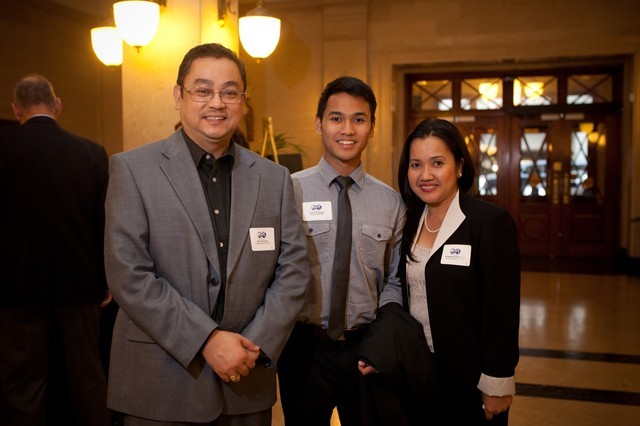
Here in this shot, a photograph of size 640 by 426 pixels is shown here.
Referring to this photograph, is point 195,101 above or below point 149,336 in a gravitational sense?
above

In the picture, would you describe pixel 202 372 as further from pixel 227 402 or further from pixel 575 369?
pixel 575 369

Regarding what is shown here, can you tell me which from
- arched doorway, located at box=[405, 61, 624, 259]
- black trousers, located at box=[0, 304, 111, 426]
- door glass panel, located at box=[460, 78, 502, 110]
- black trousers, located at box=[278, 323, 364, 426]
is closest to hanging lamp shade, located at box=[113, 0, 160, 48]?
black trousers, located at box=[0, 304, 111, 426]

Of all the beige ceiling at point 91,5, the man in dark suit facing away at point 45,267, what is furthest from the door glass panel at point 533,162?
the man in dark suit facing away at point 45,267

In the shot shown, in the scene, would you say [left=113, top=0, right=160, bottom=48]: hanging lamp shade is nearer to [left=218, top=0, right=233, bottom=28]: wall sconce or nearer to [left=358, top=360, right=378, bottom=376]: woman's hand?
[left=218, top=0, right=233, bottom=28]: wall sconce

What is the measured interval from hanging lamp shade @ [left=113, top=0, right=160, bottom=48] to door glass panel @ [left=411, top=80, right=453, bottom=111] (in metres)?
7.37

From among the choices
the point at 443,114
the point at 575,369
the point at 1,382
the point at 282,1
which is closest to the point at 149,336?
the point at 1,382

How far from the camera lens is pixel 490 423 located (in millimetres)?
2029

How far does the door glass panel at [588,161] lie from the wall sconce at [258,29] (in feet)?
23.4

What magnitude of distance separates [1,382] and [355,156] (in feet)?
6.97

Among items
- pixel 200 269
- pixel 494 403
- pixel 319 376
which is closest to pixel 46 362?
pixel 319 376

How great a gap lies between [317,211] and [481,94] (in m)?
8.92

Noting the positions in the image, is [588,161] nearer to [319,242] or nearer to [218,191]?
[319,242]

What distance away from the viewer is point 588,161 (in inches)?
405

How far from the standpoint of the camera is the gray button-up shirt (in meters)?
2.18
